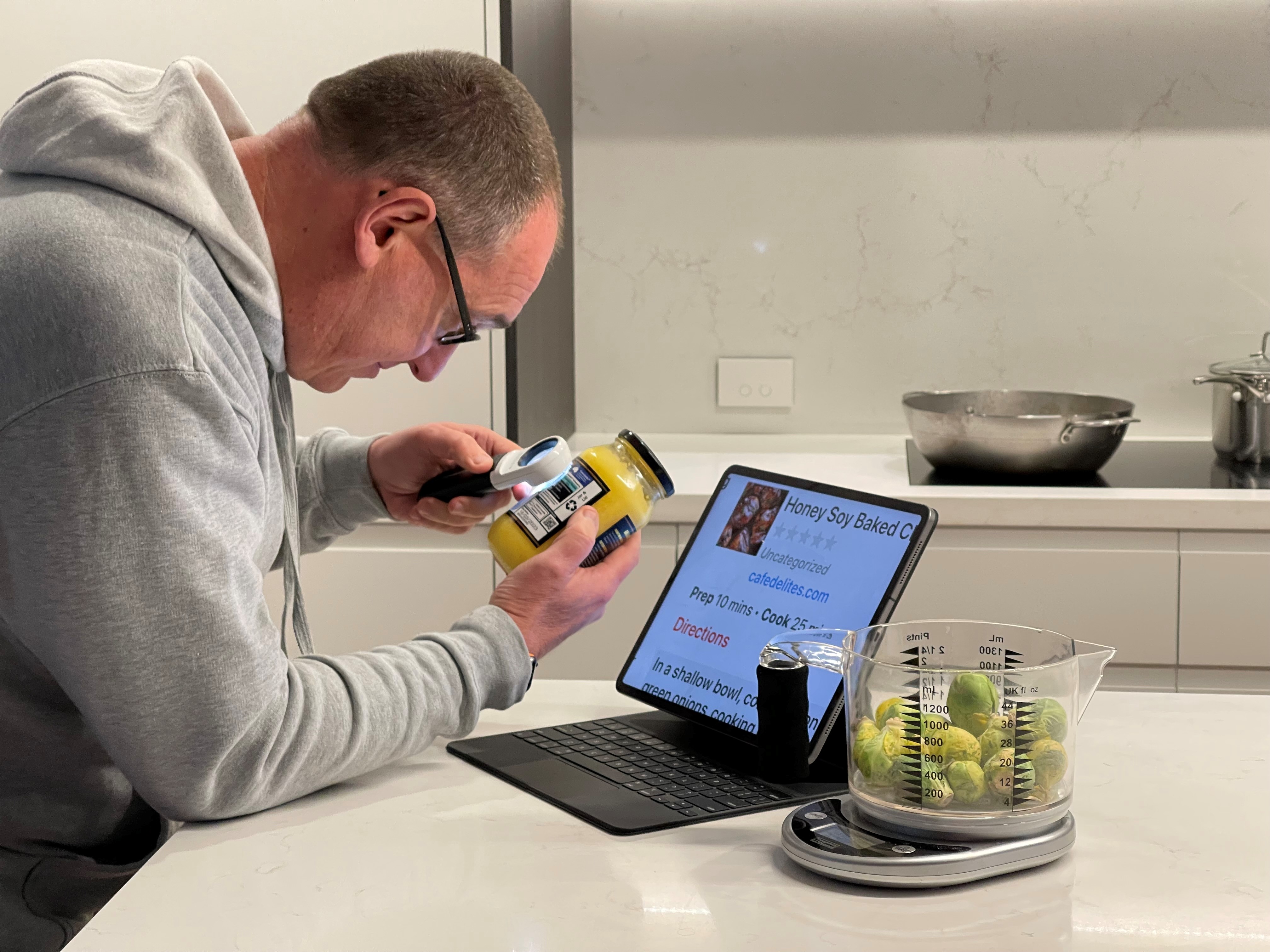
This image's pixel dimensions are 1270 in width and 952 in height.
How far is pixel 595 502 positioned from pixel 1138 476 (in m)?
1.50

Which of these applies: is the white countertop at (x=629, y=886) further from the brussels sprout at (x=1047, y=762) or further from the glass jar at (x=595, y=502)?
the glass jar at (x=595, y=502)

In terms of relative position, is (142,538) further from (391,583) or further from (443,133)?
(391,583)

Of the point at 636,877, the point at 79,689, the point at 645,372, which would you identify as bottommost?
the point at 636,877

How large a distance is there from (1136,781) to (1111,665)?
1251mm

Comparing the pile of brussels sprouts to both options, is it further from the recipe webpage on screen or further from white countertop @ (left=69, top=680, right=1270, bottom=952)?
the recipe webpage on screen

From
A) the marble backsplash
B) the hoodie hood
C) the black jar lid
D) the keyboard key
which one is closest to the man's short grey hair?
the hoodie hood

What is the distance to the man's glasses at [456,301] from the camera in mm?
1165

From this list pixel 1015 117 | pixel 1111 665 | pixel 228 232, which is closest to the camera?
pixel 228 232

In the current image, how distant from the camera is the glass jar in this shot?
1163mm

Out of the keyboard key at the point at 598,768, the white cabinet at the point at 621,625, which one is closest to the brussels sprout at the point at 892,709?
the keyboard key at the point at 598,768

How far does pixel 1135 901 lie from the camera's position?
0.83m

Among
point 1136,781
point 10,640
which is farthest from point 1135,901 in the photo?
point 10,640

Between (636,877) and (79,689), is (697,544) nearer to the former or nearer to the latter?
(636,877)

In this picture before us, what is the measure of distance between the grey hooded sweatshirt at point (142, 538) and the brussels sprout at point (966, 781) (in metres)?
0.40
